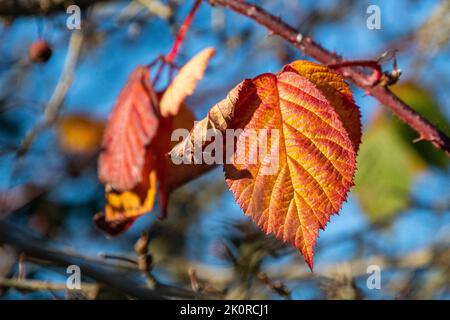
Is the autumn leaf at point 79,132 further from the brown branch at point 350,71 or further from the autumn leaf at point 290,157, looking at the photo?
the autumn leaf at point 290,157

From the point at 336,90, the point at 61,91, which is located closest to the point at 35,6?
the point at 61,91

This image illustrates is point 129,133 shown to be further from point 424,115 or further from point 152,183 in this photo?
point 424,115

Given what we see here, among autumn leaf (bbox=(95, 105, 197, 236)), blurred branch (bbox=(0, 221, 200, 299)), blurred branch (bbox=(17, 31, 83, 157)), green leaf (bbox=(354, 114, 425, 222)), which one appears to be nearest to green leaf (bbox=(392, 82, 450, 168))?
green leaf (bbox=(354, 114, 425, 222))

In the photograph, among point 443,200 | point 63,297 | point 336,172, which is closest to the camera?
point 336,172

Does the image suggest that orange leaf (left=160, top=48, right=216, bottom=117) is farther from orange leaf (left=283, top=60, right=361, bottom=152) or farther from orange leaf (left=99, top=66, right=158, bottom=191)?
orange leaf (left=283, top=60, right=361, bottom=152)

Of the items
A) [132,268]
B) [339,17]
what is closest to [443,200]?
[339,17]
